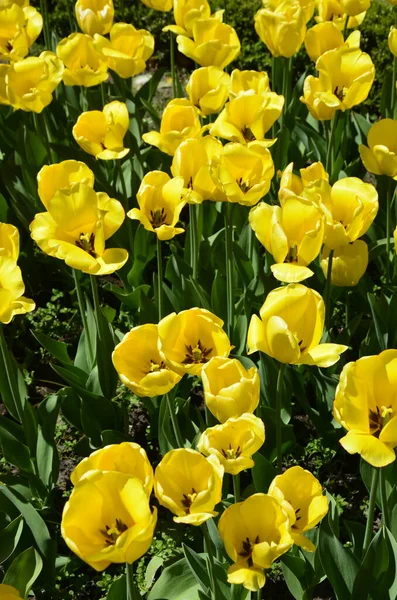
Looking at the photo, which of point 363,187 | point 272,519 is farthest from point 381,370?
point 363,187

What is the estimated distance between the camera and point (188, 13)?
342cm

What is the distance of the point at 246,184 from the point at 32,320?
1.46 metres

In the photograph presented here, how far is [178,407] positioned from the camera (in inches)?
104

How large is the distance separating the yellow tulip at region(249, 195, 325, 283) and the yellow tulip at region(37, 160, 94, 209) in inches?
21.7

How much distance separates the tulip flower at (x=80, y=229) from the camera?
7.30ft

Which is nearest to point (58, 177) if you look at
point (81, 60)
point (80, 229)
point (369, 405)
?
point (80, 229)

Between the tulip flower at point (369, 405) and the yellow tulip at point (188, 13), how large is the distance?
2.12 metres

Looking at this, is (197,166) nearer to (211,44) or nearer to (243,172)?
(243,172)

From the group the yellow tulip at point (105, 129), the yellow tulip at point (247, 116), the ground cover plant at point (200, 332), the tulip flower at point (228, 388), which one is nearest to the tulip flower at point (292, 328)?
the ground cover plant at point (200, 332)

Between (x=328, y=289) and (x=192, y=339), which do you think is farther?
(x=328, y=289)

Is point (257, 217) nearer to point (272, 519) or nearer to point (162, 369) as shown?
point (162, 369)

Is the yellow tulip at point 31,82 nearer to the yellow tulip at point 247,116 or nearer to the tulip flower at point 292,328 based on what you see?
the yellow tulip at point 247,116

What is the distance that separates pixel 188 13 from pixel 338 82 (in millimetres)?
781

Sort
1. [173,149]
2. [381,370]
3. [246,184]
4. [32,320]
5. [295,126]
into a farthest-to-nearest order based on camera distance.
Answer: [295,126] → [32,320] → [173,149] → [246,184] → [381,370]
